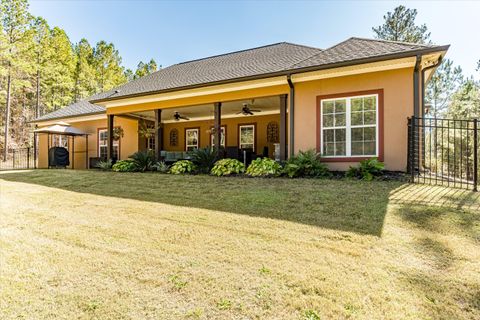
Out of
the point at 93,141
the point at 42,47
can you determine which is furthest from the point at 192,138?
the point at 42,47

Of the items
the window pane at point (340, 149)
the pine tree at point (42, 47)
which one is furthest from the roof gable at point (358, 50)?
the pine tree at point (42, 47)

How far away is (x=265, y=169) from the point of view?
7.85 metres

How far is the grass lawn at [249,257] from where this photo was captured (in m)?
2.06

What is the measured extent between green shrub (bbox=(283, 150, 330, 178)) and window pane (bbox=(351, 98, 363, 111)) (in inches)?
69.8

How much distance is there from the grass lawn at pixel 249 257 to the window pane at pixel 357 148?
2.31m

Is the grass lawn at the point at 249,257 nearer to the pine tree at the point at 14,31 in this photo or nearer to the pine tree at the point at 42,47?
the pine tree at the point at 14,31

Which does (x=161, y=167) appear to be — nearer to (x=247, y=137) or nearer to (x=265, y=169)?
(x=265, y=169)

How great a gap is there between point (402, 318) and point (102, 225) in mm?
3752

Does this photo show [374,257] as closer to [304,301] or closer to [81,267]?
[304,301]

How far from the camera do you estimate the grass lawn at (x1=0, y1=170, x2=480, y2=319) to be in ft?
6.75

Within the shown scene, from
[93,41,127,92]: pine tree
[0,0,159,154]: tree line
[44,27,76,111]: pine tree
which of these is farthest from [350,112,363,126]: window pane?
[93,41,127,92]: pine tree

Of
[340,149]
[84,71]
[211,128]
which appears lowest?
[340,149]

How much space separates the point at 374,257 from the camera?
2.75 meters

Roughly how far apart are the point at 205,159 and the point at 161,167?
1.90m
